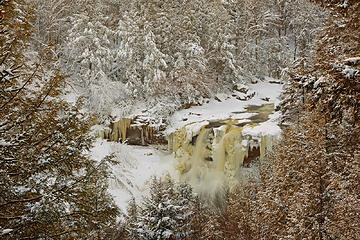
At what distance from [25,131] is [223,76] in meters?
22.8

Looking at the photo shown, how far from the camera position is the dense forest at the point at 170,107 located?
5086 millimetres

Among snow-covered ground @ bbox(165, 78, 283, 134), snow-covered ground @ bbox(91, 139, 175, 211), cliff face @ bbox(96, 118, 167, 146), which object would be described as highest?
snow-covered ground @ bbox(165, 78, 283, 134)

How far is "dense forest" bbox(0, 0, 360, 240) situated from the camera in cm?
509

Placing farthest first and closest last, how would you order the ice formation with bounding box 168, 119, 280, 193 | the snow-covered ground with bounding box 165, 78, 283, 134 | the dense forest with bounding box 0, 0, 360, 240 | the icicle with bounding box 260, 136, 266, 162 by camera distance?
the snow-covered ground with bounding box 165, 78, 283, 134
the ice formation with bounding box 168, 119, 280, 193
the icicle with bounding box 260, 136, 266, 162
the dense forest with bounding box 0, 0, 360, 240

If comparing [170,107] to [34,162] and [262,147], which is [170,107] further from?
[34,162]

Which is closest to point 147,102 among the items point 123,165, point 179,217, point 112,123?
point 112,123

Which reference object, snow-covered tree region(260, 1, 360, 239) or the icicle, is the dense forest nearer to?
snow-covered tree region(260, 1, 360, 239)

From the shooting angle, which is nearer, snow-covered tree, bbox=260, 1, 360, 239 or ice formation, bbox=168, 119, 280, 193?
snow-covered tree, bbox=260, 1, 360, 239

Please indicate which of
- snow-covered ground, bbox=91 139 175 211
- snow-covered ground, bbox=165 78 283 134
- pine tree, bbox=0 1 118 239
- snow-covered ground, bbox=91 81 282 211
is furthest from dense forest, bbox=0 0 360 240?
snow-covered ground, bbox=91 139 175 211

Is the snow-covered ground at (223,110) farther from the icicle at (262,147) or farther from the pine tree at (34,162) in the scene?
the pine tree at (34,162)

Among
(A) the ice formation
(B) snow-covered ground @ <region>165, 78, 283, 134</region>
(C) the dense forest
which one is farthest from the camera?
(B) snow-covered ground @ <region>165, 78, 283, 134</region>

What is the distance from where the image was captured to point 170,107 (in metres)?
22.5

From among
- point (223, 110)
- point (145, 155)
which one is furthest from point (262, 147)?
point (145, 155)

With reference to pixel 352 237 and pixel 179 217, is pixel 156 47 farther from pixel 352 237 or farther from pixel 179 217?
pixel 352 237
